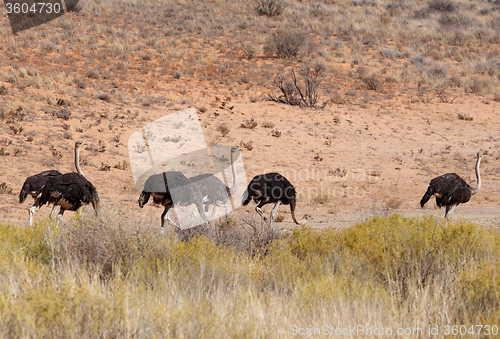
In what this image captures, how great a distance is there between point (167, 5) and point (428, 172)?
24796 millimetres

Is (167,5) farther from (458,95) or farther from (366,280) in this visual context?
(366,280)

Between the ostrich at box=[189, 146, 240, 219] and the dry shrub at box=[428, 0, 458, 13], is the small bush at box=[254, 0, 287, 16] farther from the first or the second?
the ostrich at box=[189, 146, 240, 219]

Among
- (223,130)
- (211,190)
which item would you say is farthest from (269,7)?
(211,190)

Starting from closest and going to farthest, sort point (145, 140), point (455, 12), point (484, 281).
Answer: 1. point (484, 281)
2. point (145, 140)
3. point (455, 12)

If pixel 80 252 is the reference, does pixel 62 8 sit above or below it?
above

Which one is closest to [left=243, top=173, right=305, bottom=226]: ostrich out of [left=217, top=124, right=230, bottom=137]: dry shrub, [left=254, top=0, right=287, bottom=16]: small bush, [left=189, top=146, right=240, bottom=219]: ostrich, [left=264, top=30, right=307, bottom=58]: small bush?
[left=189, top=146, right=240, bottom=219]: ostrich

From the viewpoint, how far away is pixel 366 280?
5.38 metres

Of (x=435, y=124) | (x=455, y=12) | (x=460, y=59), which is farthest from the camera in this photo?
(x=455, y=12)

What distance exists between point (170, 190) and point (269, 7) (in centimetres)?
3083

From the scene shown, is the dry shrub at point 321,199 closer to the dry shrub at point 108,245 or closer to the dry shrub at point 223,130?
the dry shrub at point 223,130

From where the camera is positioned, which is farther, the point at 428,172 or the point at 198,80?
the point at 198,80

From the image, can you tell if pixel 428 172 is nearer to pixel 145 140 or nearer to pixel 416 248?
pixel 145 140

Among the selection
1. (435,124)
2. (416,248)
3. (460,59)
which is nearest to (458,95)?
(435,124)

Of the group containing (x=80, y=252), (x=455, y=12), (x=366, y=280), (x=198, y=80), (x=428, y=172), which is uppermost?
(x=455, y=12)
